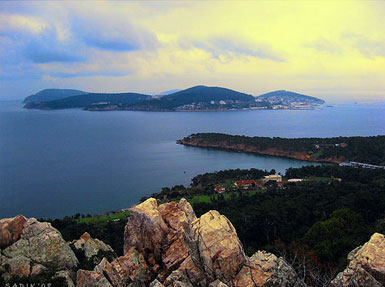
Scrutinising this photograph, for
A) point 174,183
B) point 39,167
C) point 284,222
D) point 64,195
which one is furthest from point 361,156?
point 39,167

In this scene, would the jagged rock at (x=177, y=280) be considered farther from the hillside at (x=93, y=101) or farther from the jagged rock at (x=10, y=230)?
the hillside at (x=93, y=101)

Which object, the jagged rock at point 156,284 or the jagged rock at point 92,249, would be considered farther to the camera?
Result: the jagged rock at point 92,249

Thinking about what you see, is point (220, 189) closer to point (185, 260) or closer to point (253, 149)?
point (185, 260)

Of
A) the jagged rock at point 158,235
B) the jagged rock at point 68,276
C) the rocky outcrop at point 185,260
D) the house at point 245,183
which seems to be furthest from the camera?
the house at point 245,183

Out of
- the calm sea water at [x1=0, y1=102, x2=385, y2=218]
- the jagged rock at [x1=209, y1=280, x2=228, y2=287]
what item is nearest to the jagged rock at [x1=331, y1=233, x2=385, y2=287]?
the jagged rock at [x1=209, y1=280, x2=228, y2=287]

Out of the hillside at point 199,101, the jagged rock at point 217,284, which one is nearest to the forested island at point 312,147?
the jagged rock at point 217,284

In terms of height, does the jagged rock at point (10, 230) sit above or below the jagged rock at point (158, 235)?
below

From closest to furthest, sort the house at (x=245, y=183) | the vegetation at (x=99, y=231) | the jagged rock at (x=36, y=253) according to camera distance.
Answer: the jagged rock at (x=36, y=253) < the vegetation at (x=99, y=231) < the house at (x=245, y=183)

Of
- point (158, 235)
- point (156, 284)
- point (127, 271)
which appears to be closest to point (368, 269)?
point (156, 284)

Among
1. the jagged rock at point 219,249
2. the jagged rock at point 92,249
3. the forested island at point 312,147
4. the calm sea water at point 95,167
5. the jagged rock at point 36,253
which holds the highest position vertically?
the jagged rock at point 219,249
